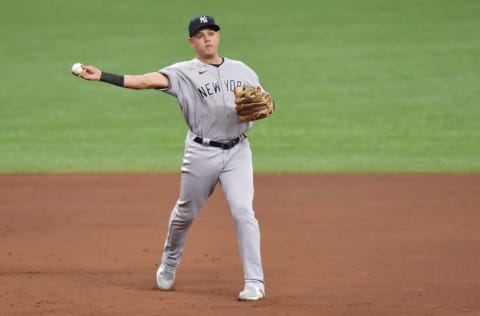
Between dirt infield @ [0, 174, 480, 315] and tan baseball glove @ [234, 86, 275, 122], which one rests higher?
tan baseball glove @ [234, 86, 275, 122]

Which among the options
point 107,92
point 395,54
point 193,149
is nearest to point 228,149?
point 193,149

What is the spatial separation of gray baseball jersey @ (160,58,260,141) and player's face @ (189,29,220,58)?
0.37 feet

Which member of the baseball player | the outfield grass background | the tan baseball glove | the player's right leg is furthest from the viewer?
the outfield grass background

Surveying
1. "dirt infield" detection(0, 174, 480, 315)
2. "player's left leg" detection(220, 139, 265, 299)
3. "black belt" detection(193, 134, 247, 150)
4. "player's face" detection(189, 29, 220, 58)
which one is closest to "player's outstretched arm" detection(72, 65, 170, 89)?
"player's face" detection(189, 29, 220, 58)

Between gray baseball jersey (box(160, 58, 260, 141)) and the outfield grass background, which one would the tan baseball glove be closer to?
gray baseball jersey (box(160, 58, 260, 141))

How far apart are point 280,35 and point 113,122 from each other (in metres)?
4.92

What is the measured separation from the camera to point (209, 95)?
7.69m

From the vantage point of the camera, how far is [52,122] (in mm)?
16125

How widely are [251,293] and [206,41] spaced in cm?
174

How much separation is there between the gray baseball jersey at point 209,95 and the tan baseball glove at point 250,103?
13 centimetres

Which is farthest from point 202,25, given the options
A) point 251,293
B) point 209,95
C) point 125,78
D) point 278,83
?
point 278,83

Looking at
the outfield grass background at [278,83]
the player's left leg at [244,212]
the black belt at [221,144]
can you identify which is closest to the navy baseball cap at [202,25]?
the black belt at [221,144]

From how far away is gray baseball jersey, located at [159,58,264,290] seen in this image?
7618 mm

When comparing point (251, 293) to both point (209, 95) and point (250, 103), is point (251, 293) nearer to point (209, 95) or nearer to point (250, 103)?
point (250, 103)
